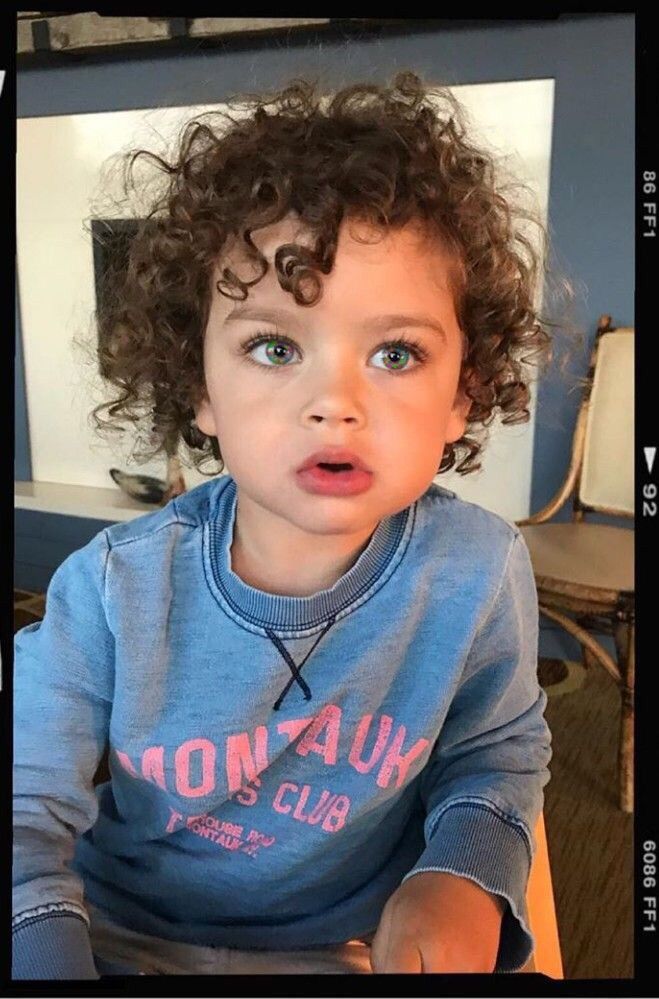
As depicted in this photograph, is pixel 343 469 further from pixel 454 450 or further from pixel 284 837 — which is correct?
pixel 284 837

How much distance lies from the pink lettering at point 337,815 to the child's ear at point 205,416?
0.76ft

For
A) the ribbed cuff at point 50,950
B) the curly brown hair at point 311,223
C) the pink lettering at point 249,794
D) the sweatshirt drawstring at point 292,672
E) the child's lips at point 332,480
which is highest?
the curly brown hair at point 311,223

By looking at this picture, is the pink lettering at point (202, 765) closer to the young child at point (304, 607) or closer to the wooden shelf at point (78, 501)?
the young child at point (304, 607)

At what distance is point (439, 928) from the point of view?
0.43 m

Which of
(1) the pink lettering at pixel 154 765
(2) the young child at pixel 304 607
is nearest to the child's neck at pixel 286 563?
(2) the young child at pixel 304 607

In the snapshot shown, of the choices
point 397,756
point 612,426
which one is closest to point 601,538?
point 612,426

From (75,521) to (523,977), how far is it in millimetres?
358

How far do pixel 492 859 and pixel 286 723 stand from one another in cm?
14

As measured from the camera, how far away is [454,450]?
1.64 feet

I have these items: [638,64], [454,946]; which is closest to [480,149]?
[638,64]

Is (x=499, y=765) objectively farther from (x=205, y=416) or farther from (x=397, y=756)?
(x=205, y=416)

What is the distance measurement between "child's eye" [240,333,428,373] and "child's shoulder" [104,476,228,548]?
105 mm

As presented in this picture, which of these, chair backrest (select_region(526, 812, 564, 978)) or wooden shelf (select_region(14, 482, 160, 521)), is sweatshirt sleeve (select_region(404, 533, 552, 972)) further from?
wooden shelf (select_region(14, 482, 160, 521))

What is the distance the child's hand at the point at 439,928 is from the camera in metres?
0.42
